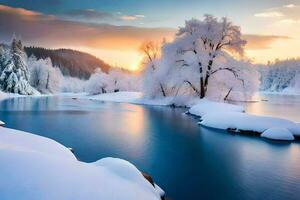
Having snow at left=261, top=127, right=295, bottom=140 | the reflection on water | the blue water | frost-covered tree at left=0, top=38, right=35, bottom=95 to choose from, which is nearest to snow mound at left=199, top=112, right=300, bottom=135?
snow at left=261, top=127, right=295, bottom=140

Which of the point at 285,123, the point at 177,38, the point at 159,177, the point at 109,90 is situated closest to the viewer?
the point at 159,177

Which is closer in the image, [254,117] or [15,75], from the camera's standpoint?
[254,117]

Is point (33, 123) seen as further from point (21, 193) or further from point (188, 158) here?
point (21, 193)

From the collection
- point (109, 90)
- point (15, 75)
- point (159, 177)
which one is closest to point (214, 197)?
point (159, 177)

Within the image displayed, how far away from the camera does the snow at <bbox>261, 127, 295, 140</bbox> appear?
2352 cm

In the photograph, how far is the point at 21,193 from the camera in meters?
6.94

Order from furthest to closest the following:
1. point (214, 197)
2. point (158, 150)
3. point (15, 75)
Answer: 1. point (15, 75)
2. point (158, 150)
3. point (214, 197)

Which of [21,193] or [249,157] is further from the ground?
[21,193]

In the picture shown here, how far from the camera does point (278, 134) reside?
23672 mm

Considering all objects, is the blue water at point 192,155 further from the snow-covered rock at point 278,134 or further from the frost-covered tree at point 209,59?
the frost-covered tree at point 209,59

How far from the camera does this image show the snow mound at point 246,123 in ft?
81.7

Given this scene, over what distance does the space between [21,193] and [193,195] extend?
6.61 meters

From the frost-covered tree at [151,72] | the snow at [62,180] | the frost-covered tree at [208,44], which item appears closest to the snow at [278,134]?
the snow at [62,180]

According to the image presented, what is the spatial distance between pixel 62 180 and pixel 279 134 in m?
19.3
